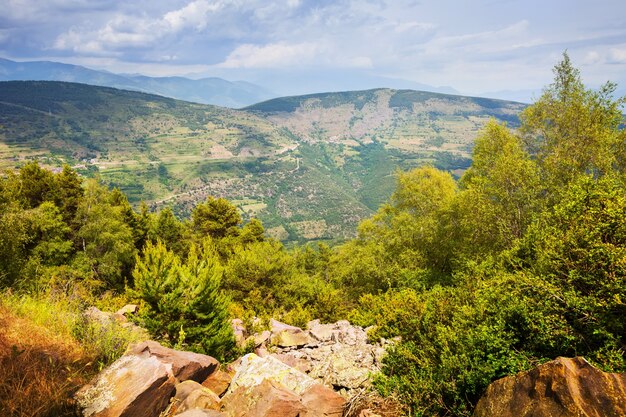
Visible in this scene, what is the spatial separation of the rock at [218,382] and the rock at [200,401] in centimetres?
206

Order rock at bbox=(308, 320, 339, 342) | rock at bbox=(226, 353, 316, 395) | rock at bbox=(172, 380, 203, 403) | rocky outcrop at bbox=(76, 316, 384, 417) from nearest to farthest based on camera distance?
rocky outcrop at bbox=(76, 316, 384, 417)
rock at bbox=(172, 380, 203, 403)
rock at bbox=(226, 353, 316, 395)
rock at bbox=(308, 320, 339, 342)

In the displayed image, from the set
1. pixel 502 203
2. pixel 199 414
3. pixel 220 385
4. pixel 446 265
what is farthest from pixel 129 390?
pixel 446 265

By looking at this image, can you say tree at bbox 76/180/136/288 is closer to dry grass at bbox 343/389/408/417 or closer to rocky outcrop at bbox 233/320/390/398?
rocky outcrop at bbox 233/320/390/398

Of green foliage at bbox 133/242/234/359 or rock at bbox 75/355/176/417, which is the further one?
green foliage at bbox 133/242/234/359

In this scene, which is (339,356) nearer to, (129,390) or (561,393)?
(561,393)

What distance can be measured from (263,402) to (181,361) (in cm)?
362

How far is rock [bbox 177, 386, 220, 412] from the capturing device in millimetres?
8672

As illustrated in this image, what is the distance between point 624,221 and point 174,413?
48.0 ft

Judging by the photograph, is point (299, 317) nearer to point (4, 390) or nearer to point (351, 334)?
point (351, 334)

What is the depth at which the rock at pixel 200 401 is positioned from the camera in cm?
867

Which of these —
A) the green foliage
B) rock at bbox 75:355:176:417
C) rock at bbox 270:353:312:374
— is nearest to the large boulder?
rock at bbox 75:355:176:417

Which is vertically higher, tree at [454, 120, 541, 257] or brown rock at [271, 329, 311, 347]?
tree at [454, 120, 541, 257]

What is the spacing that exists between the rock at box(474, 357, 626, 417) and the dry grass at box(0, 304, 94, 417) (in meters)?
10.2

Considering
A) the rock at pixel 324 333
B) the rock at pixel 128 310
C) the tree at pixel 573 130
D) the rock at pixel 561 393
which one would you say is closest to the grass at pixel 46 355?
the rock at pixel 128 310
